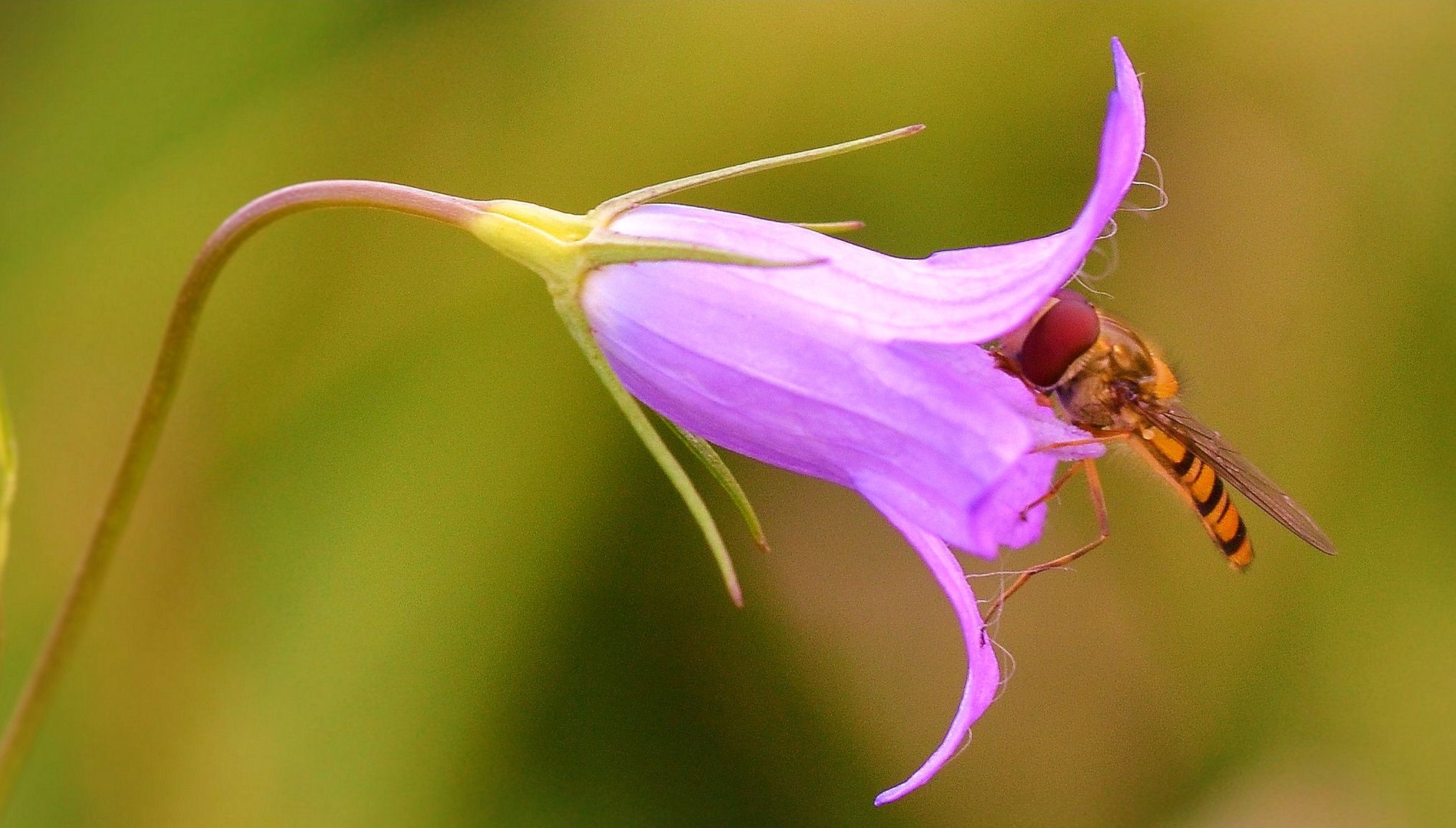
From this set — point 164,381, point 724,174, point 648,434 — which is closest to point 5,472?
point 164,381

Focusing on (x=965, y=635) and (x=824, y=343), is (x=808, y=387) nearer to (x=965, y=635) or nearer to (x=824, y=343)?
(x=824, y=343)

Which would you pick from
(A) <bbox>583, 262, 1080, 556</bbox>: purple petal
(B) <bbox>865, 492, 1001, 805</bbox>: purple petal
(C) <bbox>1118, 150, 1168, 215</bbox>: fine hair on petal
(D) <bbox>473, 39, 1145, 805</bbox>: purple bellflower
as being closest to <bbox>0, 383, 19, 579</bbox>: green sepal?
(D) <bbox>473, 39, 1145, 805</bbox>: purple bellflower

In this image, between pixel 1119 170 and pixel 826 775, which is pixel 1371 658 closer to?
pixel 826 775

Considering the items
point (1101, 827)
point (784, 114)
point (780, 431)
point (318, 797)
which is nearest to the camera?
point (780, 431)

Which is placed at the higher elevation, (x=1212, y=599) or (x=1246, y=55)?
(x=1246, y=55)

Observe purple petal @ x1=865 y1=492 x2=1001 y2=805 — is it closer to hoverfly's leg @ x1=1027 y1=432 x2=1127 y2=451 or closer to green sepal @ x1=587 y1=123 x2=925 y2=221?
hoverfly's leg @ x1=1027 y1=432 x2=1127 y2=451

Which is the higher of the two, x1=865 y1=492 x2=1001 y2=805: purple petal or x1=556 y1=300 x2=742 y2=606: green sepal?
x1=556 y1=300 x2=742 y2=606: green sepal

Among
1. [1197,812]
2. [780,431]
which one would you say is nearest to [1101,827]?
[1197,812]
